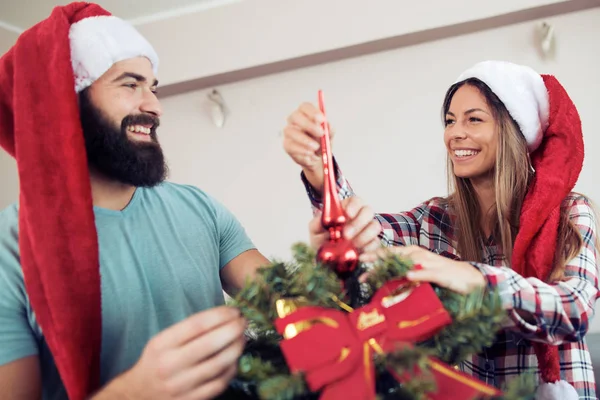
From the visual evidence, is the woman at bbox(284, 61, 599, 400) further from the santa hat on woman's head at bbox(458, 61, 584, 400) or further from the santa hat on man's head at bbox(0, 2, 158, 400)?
the santa hat on man's head at bbox(0, 2, 158, 400)

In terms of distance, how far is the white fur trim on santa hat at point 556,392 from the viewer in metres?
0.95

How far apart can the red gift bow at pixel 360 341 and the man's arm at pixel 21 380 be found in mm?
481

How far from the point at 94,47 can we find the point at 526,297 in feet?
2.91

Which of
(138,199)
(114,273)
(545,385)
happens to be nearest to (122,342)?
(114,273)

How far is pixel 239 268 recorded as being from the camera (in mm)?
1039

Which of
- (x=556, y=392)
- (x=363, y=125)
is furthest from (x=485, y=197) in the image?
(x=363, y=125)

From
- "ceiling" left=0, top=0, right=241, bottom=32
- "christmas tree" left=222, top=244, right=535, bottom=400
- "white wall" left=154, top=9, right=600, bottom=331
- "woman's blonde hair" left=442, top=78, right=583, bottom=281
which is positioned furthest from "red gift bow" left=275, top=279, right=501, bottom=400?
"ceiling" left=0, top=0, right=241, bottom=32

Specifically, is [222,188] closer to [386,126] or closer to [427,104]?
[386,126]

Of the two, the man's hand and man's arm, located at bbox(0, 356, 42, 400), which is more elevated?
the man's hand

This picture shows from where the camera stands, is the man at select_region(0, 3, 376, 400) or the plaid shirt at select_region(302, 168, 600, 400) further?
the plaid shirt at select_region(302, 168, 600, 400)

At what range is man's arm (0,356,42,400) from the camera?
2.33ft

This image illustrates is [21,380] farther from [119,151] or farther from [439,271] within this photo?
[439,271]

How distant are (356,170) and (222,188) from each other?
0.76 metres

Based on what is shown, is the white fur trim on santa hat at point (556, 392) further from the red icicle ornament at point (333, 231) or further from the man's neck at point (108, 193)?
the man's neck at point (108, 193)
